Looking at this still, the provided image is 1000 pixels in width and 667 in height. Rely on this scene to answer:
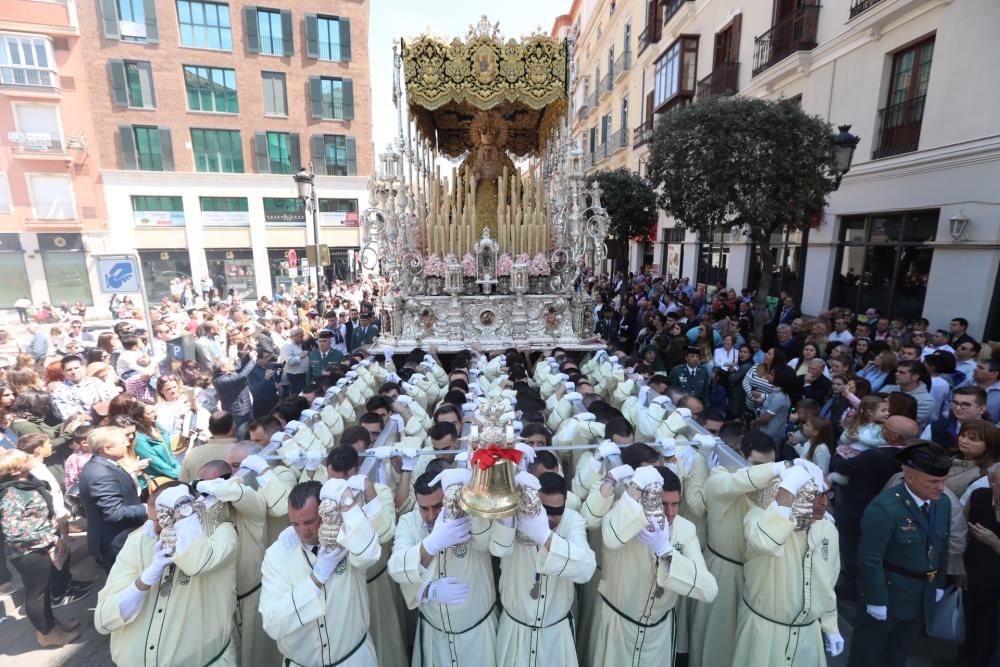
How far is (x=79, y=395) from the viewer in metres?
5.80

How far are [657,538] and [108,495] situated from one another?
4.03m

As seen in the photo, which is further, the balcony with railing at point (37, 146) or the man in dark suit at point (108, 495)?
the balcony with railing at point (37, 146)

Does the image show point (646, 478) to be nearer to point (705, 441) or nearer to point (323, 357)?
point (705, 441)

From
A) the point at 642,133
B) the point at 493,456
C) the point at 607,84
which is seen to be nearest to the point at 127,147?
the point at 642,133

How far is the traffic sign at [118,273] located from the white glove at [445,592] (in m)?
6.63

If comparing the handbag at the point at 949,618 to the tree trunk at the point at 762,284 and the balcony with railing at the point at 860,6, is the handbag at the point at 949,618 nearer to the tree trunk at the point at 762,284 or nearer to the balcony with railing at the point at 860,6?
the tree trunk at the point at 762,284

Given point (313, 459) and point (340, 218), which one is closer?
point (313, 459)

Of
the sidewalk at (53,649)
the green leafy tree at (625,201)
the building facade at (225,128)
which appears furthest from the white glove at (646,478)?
the building facade at (225,128)

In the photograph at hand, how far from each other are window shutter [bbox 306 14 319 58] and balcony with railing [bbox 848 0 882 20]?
72.1 ft

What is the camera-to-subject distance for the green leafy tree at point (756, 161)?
888 cm

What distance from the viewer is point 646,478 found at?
268 centimetres

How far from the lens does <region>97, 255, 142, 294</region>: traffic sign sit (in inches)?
273

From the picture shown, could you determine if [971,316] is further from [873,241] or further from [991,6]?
[991,6]

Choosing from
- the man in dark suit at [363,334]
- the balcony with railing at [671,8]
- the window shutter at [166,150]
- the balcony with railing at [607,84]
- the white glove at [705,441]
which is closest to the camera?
the white glove at [705,441]
